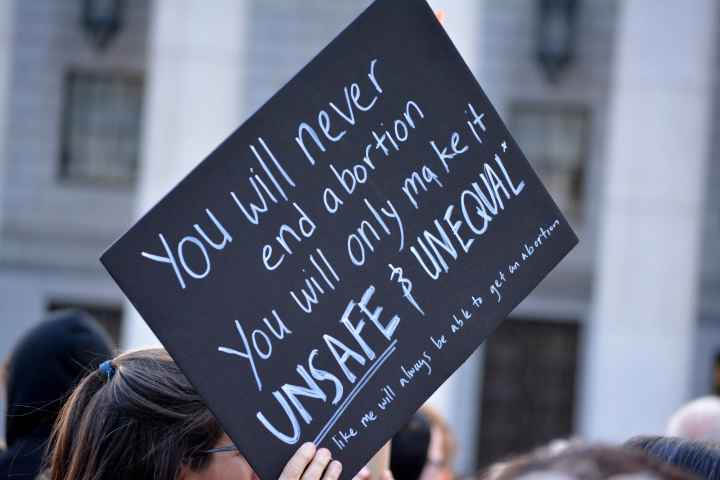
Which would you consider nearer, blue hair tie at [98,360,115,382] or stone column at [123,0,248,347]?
blue hair tie at [98,360,115,382]

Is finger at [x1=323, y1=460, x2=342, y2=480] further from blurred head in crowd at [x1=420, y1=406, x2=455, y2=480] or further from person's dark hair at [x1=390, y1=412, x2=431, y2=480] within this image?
blurred head in crowd at [x1=420, y1=406, x2=455, y2=480]

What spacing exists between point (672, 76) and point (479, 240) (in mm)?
9274

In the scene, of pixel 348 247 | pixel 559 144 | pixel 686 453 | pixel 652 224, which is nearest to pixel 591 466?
pixel 686 453

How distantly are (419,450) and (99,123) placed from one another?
11.8m

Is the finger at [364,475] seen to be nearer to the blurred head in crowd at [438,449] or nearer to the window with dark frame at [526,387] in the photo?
the blurred head in crowd at [438,449]

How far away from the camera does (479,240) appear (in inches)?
96.9

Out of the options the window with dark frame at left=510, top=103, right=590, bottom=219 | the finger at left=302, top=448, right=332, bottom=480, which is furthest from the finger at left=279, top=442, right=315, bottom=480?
the window with dark frame at left=510, top=103, right=590, bottom=219

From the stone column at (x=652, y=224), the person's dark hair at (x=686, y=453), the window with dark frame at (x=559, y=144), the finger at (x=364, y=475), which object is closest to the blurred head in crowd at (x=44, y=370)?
the finger at (x=364, y=475)

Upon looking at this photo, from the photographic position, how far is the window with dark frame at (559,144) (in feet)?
48.1

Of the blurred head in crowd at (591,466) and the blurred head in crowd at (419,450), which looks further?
the blurred head in crowd at (419,450)

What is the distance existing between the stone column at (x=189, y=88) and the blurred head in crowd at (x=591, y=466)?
9546 mm

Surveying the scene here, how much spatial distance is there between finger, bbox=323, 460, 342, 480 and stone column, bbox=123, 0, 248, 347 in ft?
28.6

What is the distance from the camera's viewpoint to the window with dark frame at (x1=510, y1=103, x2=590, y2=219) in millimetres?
14648

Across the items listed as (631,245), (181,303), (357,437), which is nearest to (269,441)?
(357,437)
